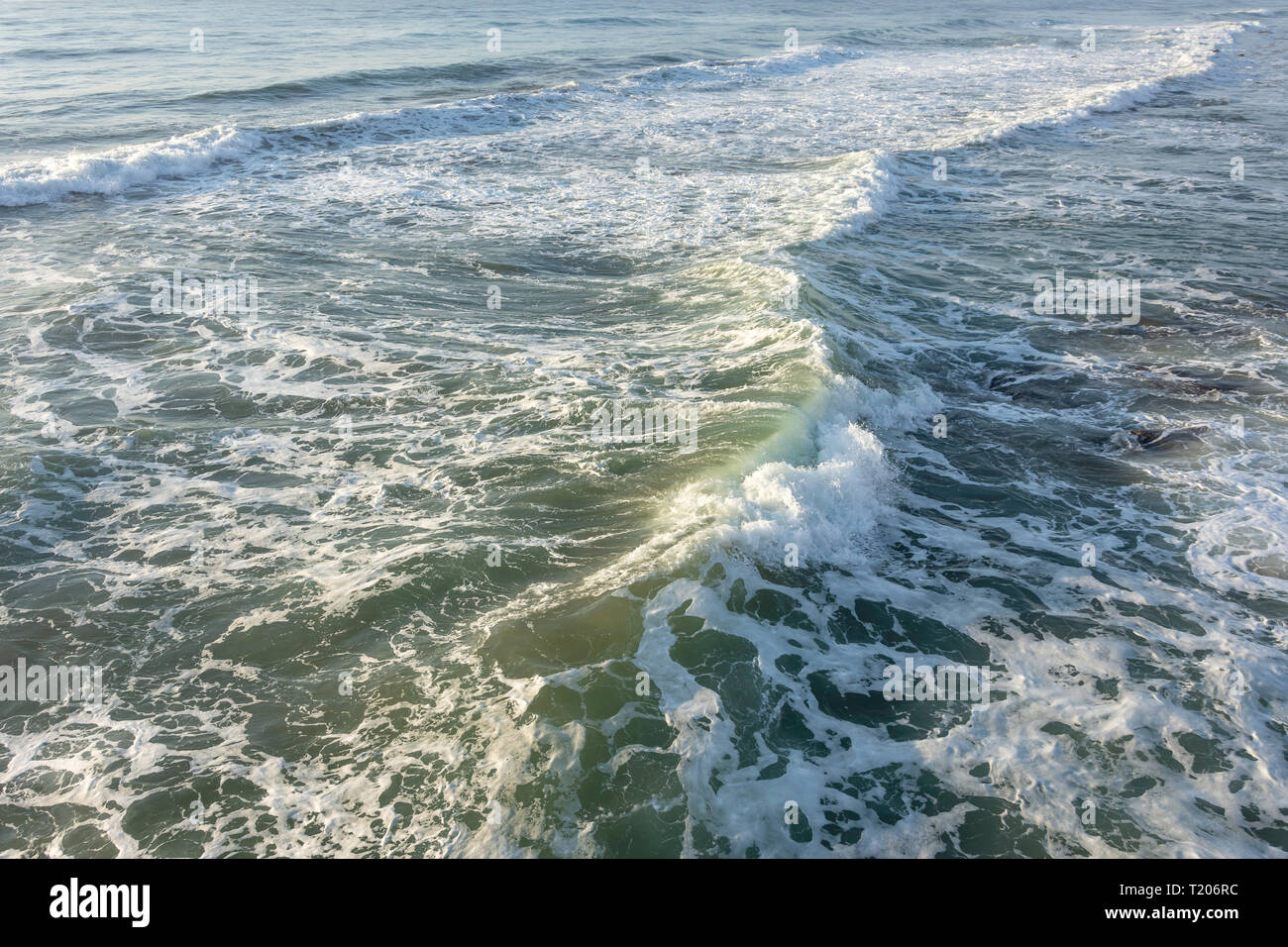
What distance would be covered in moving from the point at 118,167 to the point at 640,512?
686 inches

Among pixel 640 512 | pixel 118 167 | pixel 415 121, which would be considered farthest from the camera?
pixel 415 121

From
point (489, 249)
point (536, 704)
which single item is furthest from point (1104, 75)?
point (536, 704)

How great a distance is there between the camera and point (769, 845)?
5.15m

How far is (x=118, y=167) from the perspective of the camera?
1922 cm

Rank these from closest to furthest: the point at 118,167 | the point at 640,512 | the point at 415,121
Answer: the point at 640,512
the point at 118,167
the point at 415,121

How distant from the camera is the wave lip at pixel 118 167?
18.0 m

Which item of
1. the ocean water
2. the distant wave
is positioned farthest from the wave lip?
the ocean water

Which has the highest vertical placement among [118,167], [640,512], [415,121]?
[415,121]

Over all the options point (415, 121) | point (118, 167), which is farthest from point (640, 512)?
point (415, 121)

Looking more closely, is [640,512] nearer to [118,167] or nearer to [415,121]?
[118,167]

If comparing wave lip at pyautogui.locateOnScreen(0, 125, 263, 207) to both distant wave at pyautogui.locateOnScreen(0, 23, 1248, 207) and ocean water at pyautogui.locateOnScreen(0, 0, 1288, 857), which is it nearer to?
distant wave at pyautogui.locateOnScreen(0, 23, 1248, 207)

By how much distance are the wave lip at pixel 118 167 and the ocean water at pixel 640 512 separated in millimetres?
133

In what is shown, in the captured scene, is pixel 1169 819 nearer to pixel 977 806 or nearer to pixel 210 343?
pixel 977 806

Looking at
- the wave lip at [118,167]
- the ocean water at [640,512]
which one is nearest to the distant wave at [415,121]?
the wave lip at [118,167]
